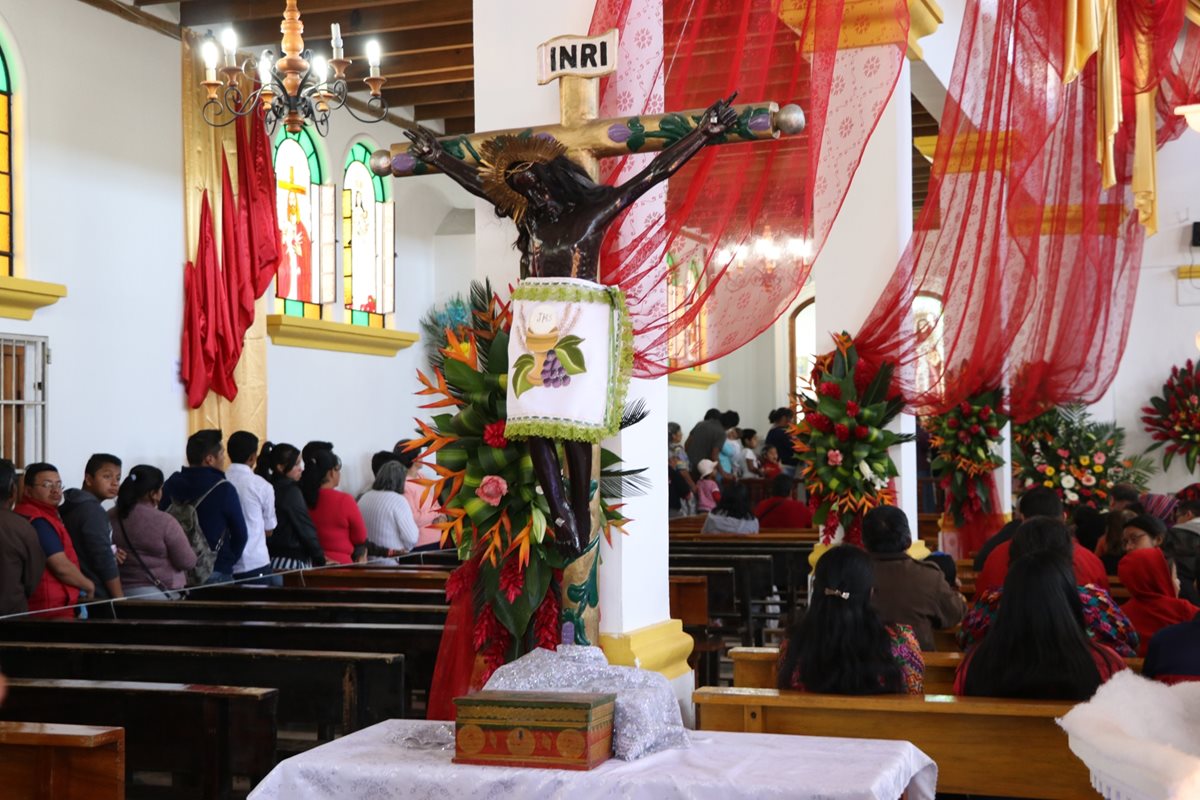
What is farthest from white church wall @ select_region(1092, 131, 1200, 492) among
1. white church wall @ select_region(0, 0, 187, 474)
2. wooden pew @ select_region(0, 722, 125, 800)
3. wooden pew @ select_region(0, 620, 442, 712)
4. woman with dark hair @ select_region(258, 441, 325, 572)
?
wooden pew @ select_region(0, 722, 125, 800)

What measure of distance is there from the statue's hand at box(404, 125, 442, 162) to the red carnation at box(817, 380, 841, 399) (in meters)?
3.08

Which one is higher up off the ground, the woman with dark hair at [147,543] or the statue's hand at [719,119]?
the statue's hand at [719,119]

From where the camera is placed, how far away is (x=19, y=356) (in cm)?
833

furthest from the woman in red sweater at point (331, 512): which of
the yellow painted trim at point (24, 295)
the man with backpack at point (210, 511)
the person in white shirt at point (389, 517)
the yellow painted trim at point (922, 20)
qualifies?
the yellow painted trim at point (922, 20)

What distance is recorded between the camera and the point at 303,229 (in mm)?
11242

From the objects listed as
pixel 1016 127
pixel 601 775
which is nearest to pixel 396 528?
pixel 1016 127

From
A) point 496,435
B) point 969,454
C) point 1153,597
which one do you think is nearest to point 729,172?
point 496,435

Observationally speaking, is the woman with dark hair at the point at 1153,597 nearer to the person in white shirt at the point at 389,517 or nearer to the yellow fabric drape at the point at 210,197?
the person in white shirt at the point at 389,517

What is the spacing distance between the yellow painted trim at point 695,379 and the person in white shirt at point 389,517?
23.7 feet

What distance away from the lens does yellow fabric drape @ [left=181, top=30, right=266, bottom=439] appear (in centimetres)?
971

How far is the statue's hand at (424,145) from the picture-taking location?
10.3ft

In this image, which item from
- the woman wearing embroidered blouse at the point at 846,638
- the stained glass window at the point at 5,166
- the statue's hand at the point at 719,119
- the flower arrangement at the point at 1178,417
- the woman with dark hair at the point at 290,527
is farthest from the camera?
the flower arrangement at the point at 1178,417

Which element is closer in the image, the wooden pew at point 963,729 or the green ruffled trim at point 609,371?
the green ruffled trim at point 609,371

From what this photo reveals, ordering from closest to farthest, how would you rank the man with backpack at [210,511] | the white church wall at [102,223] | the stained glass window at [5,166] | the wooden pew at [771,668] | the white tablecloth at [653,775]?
the white tablecloth at [653,775] < the wooden pew at [771,668] < the man with backpack at [210,511] < the stained glass window at [5,166] < the white church wall at [102,223]
